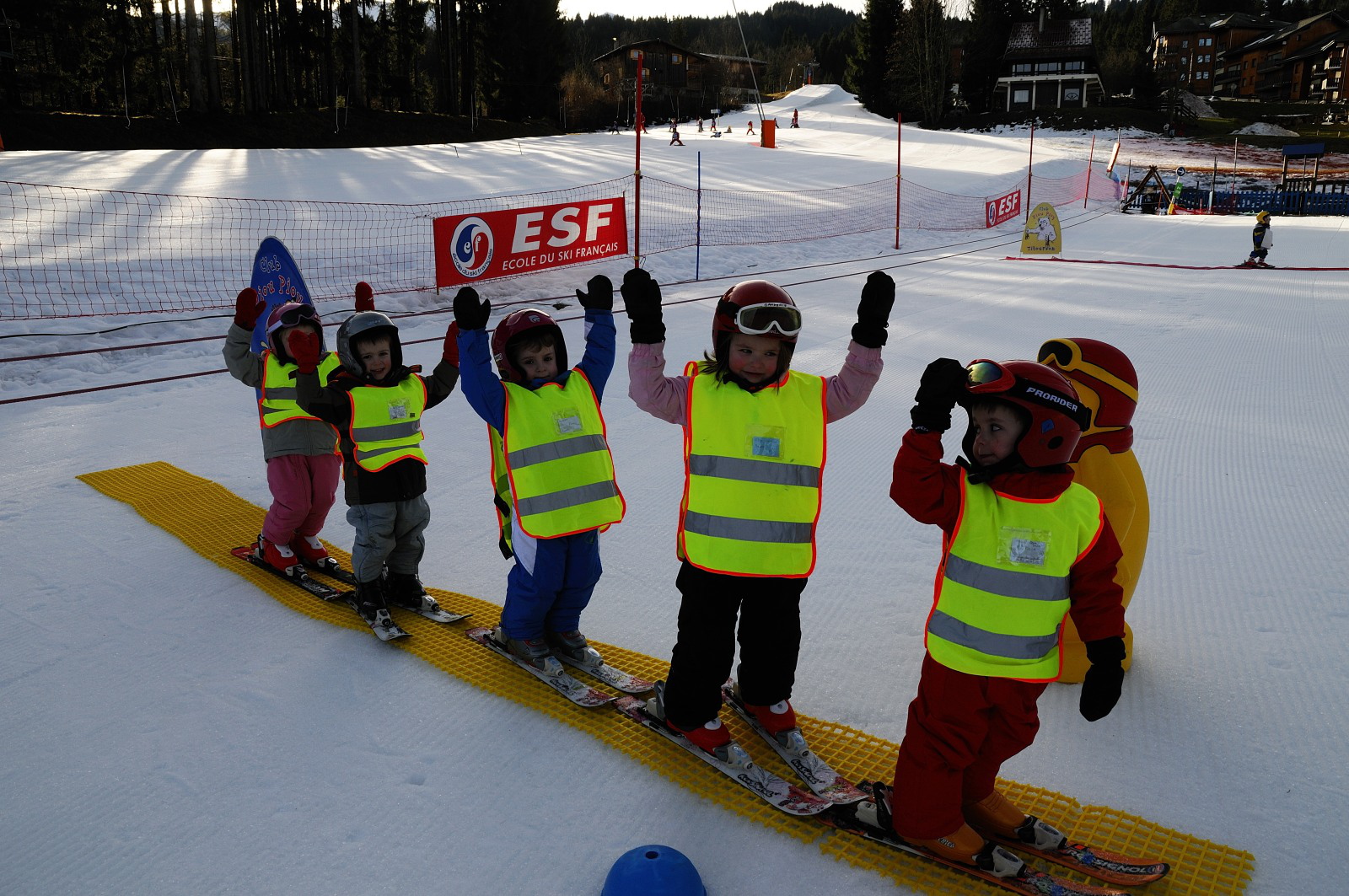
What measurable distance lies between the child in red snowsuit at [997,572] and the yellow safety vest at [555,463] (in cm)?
131

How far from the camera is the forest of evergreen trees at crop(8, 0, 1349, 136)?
33.2 metres

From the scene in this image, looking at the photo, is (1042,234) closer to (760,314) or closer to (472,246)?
(472,246)

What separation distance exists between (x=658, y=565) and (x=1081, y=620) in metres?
2.32

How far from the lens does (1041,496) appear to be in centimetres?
206

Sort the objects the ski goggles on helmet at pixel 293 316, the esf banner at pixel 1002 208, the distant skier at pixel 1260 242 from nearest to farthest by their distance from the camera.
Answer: the ski goggles on helmet at pixel 293 316
the distant skier at pixel 1260 242
the esf banner at pixel 1002 208

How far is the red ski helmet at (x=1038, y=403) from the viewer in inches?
78.5

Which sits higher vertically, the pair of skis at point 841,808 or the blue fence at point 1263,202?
the blue fence at point 1263,202

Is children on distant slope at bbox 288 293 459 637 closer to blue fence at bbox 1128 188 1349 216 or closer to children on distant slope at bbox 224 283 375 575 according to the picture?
children on distant slope at bbox 224 283 375 575

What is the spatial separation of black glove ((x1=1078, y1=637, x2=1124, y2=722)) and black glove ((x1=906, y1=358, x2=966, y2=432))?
67 centimetres

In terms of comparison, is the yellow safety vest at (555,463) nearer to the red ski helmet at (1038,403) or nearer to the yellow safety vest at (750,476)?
the yellow safety vest at (750,476)

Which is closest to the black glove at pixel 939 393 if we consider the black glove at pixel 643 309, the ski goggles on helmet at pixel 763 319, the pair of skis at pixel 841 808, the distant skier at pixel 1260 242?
the ski goggles on helmet at pixel 763 319

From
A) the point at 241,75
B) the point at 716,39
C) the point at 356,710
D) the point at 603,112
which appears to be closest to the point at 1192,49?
the point at 716,39

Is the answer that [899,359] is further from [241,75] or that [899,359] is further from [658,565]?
[241,75]

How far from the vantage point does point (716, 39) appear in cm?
9088
